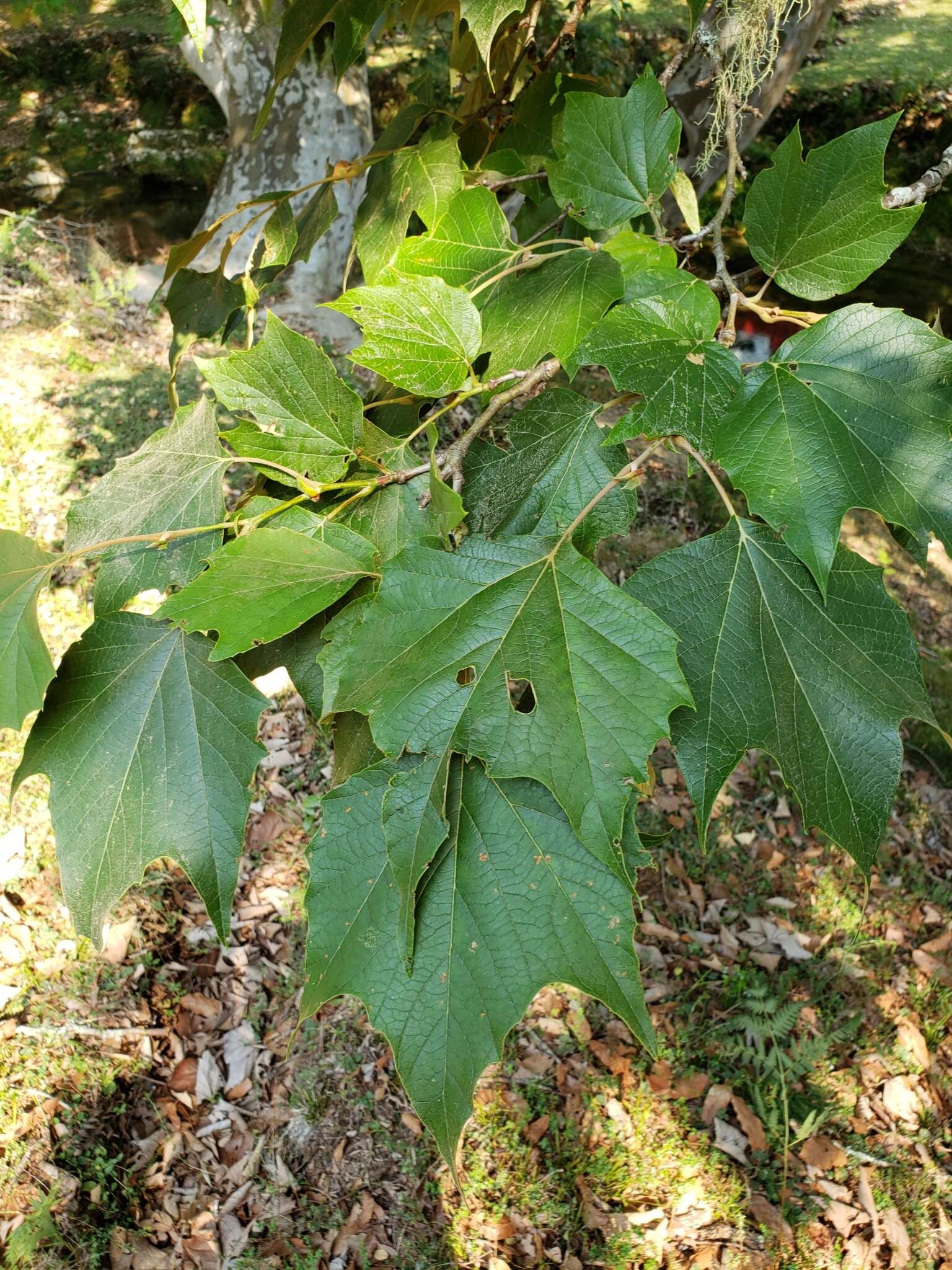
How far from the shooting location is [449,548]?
32.5 inches

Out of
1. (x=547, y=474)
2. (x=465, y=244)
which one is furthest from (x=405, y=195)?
(x=547, y=474)

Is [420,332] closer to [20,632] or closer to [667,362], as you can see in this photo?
[667,362]

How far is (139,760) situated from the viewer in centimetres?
89

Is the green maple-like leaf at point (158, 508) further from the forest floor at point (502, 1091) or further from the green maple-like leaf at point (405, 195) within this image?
the forest floor at point (502, 1091)

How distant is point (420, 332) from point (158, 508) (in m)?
0.36

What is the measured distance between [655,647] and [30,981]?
100 inches

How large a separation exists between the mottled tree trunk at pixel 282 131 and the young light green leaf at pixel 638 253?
458 cm

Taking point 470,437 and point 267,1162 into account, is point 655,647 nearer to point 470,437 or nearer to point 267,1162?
point 470,437

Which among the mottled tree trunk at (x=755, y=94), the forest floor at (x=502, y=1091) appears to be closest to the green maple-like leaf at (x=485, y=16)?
the mottled tree trunk at (x=755, y=94)

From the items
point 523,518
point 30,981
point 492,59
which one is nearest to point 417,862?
point 523,518

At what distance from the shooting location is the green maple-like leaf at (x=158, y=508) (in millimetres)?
938

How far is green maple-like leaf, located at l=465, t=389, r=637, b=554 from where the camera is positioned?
2.99 feet

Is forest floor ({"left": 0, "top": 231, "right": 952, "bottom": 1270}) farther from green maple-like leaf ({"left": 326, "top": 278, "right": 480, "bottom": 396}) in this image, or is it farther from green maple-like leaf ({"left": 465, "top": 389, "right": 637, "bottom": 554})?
green maple-like leaf ({"left": 326, "top": 278, "right": 480, "bottom": 396})

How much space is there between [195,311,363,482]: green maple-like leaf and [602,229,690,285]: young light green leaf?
319 mm
